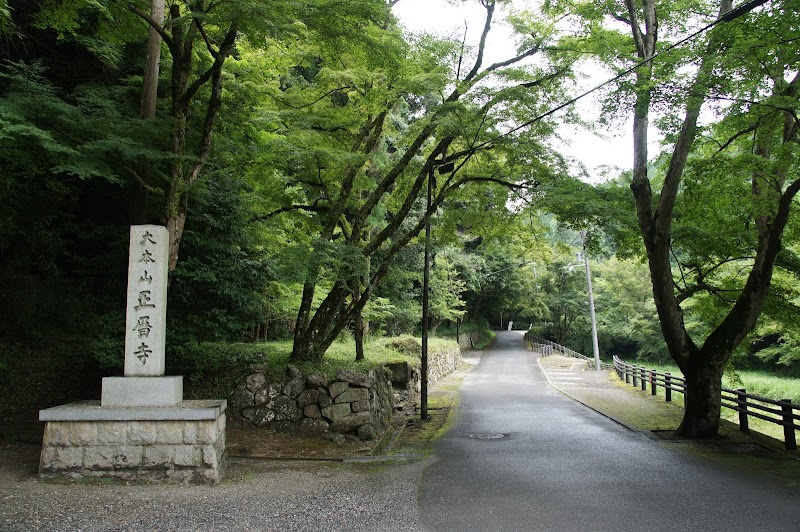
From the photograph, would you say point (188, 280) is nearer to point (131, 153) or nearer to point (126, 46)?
point (131, 153)

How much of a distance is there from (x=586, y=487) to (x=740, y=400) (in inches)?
275

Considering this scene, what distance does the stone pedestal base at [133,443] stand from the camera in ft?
21.1

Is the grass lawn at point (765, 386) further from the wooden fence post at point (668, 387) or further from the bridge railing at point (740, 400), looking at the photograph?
the wooden fence post at point (668, 387)

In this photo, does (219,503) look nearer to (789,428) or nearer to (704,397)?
(704,397)

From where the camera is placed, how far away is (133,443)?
6527mm

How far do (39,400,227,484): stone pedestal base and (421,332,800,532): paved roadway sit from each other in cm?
289

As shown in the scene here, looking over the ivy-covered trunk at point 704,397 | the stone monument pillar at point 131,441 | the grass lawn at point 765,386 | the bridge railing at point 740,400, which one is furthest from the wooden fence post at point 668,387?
the stone monument pillar at point 131,441

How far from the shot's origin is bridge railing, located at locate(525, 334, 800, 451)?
31.2ft

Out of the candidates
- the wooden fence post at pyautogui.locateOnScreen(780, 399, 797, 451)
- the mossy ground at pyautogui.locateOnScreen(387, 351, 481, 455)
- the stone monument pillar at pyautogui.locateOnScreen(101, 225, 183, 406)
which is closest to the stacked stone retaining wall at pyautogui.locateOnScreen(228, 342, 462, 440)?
the mossy ground at pyautogui.locateOnScreen(387, 351, 481, 455)

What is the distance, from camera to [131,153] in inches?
306

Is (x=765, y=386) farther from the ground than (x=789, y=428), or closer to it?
closer to it

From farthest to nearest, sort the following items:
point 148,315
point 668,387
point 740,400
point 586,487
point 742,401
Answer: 1. point 668,387
2. point 740,400
3. point 742,401
4. point 148,315
5. point 586,487

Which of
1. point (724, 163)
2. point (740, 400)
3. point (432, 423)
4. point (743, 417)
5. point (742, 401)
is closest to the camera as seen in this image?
point (724, 163)

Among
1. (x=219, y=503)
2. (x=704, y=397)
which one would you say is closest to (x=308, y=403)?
(x=219, y=503)
